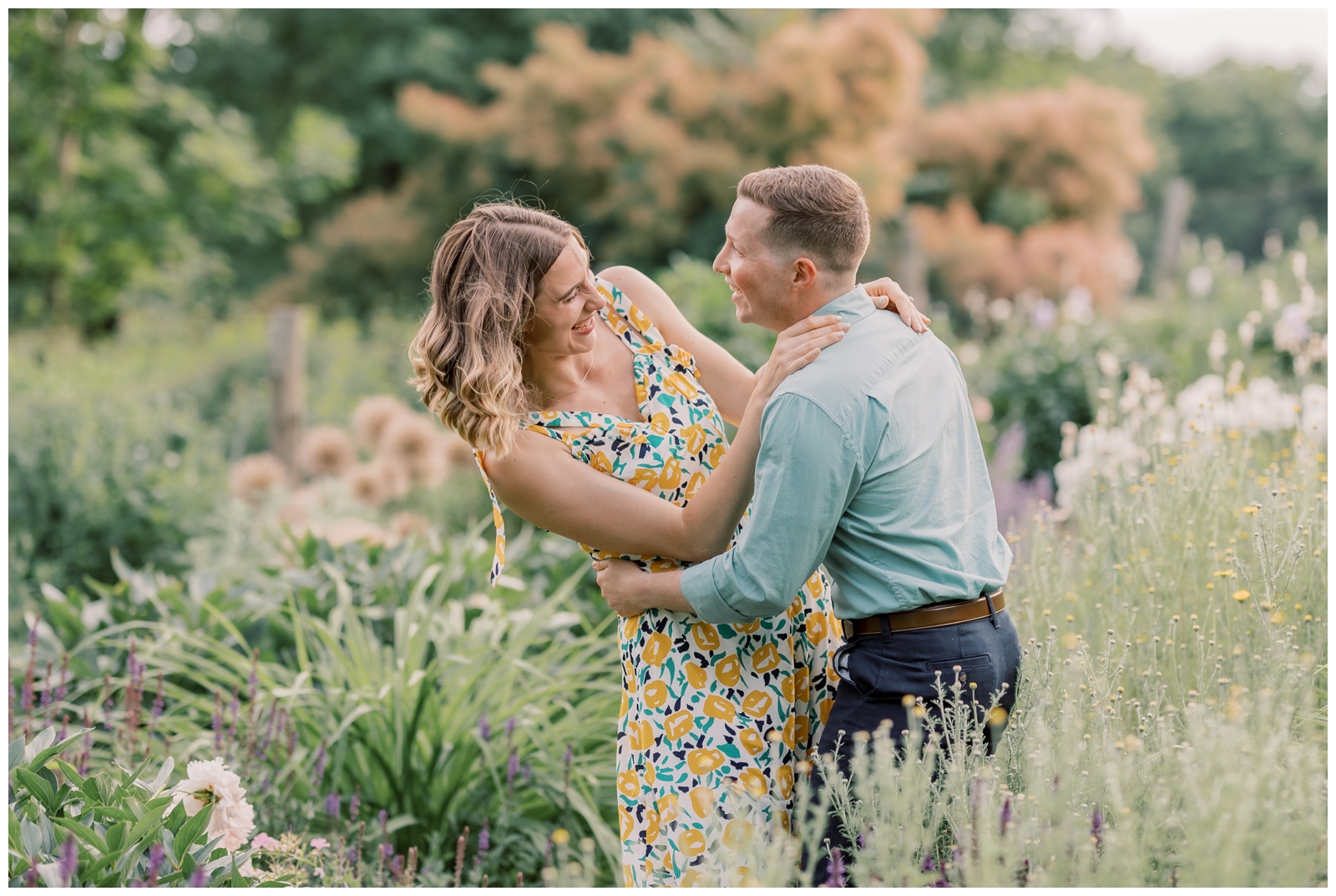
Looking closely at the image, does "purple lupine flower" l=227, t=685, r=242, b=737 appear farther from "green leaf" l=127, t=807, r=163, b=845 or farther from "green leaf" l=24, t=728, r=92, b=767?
"green leaf" l=127, t=807, r=163, b=845

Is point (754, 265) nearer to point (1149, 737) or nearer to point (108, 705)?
point (1149, 737)

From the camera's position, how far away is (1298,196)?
1756 centimetres

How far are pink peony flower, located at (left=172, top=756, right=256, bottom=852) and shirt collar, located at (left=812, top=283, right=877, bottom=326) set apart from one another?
1.66 meters

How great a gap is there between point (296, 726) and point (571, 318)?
1.93 m

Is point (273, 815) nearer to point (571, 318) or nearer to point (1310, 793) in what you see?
point (571, 318)

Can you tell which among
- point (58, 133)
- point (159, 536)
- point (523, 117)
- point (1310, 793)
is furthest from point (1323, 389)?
point (523, 117)

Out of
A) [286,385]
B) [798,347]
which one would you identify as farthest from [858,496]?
[286,385]

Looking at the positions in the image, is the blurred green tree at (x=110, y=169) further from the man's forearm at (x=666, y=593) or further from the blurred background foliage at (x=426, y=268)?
the man's forearm at (x=666, y=593)

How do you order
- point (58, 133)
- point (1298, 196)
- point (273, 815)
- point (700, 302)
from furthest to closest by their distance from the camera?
point (1298, 196)
point (58, 133)
point (700, 302)
point (273, 815)

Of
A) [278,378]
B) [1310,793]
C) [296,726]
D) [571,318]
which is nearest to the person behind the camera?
[1310,793]

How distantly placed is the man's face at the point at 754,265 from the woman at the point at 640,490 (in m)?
0.10

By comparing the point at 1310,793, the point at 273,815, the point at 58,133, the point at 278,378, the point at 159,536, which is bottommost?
the point at 273,815

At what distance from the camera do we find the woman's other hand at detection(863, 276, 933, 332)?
7.65ft

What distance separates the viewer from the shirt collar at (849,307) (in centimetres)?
222
